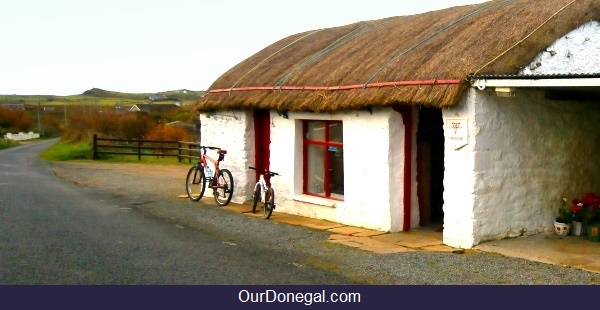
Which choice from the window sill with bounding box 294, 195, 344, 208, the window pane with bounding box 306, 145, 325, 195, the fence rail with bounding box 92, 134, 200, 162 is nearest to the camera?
the window sill with bounding box 294, 195, 344, 208

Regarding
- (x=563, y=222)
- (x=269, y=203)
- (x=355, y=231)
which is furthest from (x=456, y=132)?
(x=269, y=203)

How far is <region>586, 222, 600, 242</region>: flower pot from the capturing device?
10.7m

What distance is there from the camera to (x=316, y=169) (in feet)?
46.1

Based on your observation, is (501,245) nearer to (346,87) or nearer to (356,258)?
(356,258)

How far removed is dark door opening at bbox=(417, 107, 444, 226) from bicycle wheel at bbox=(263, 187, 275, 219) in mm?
2735

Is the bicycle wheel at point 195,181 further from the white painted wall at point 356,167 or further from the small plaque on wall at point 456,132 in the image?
the small plaque on wall at point 456,132

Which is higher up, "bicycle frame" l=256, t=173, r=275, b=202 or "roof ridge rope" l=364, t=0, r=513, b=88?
"roof ridge rope" l=364, t=0, r=513, b=88

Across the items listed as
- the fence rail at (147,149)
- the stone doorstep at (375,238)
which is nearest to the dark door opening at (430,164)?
the stone doorstep at (375,238)

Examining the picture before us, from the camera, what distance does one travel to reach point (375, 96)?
11.6 meters

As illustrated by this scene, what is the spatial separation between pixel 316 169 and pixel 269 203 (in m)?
1.14

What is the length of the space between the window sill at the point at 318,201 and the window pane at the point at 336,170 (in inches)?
10.1

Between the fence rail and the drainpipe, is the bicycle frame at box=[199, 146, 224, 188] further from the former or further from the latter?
the fence rail

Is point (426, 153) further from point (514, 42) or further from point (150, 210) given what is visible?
point (150, 210)

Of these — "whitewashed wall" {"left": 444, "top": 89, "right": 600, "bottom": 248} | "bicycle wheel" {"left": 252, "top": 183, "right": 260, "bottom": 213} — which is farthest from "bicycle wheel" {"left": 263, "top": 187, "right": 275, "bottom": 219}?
"whitewashed wall" {"left": 444, "top": 89, "right": 600, "bottom": 248}
